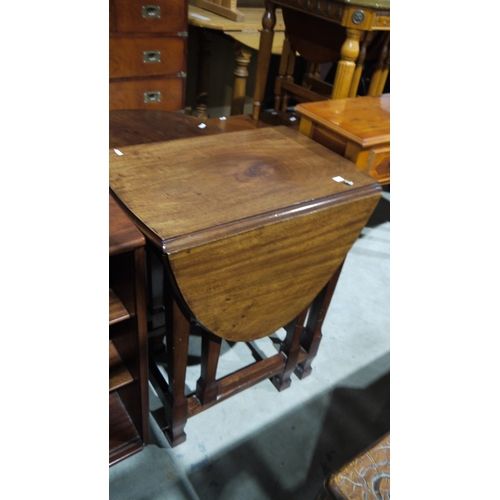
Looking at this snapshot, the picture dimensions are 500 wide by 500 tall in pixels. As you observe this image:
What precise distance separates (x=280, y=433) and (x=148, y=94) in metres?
1.62

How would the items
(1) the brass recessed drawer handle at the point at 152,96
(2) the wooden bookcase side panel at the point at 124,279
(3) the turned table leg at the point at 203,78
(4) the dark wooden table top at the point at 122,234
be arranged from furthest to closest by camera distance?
(3) the turned table leg at the point at 203,78 → (1) the brass recessed drawer handle at the point at 152,96 → (2) the wooden bookcase side panel at the point at 124,279 → (4) the dark wooden table top at the point at 122,234

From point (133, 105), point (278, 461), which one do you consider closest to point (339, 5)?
point (133, 105)

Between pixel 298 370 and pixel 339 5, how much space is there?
1.31 metres

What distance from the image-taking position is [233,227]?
866mm

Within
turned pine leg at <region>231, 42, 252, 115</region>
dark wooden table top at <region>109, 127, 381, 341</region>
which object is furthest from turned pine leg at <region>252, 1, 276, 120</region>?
dark wooden table top at <region>109, 127, 381, 341</region>

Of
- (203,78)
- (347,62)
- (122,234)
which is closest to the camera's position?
(122,234)

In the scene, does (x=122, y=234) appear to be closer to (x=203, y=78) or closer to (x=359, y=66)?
(x=359, y=66)

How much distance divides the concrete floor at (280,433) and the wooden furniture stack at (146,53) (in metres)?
1.27

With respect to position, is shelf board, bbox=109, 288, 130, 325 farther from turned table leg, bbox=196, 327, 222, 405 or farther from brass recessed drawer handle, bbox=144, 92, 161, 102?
brass recessed drawer handle, bbox=144, 92, 161, 102

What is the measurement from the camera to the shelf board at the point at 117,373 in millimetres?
1079

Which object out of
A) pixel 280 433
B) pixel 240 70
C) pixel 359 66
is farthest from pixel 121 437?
pixel 240 70

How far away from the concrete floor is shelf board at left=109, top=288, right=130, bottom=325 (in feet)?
1.87

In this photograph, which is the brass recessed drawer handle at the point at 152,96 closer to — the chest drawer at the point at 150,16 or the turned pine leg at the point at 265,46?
the chest drawer at the point at 150,16

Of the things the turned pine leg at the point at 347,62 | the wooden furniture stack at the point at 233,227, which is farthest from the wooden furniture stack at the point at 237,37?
the wooden furniture stack at the point at 233,227
